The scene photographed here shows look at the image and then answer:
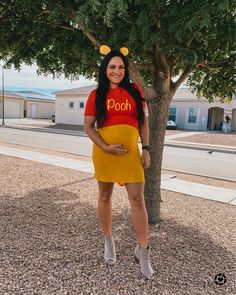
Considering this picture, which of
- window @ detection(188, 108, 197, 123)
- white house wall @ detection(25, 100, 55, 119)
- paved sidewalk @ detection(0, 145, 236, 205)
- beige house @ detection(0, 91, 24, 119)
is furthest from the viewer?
white house wall @ detection(25, 100, 55, 119)

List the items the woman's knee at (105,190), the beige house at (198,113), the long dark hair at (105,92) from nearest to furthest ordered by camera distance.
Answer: the long dark hair at (105,92) < the woman's knee at (105,190) < the beige house at (198,113)

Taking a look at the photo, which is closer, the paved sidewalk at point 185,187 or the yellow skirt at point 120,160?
the yellow skirt at point 120,160

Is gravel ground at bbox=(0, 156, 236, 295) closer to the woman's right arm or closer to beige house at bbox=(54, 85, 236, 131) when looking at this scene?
the woman's right arm

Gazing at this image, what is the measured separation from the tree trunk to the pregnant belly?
1.34m

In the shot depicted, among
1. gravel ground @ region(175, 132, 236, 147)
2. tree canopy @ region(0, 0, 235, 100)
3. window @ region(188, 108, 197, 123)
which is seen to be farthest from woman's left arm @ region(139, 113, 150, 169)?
window @ region(188, 108, 197, 123)

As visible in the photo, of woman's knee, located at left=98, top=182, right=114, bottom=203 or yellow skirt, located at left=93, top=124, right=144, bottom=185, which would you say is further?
woman's knee, located at left=98, top=182, right=114, bottom=203

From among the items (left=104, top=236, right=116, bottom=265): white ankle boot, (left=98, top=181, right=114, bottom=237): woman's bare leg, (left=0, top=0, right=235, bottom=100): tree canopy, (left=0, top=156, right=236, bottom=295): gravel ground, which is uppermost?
(left=0, top=0, right=235, bottom=100): tree canopy

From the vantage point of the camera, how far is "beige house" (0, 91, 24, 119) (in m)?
43.7

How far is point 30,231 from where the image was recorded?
3.90 m

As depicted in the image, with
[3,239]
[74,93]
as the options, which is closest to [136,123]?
[3,239]

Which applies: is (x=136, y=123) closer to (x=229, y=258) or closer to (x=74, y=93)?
(x=229, y=258)

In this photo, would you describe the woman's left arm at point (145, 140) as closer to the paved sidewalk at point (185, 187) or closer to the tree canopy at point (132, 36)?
the tree canopy at point (132, 36)

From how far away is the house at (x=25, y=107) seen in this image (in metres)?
43.9

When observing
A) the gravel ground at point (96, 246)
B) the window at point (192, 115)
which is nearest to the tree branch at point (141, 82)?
the gravel ground at point (96, 246)
